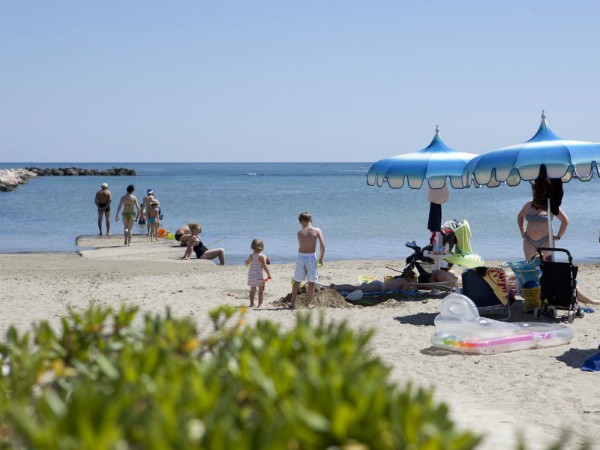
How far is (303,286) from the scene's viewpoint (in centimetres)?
1096

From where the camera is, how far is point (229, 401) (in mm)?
2480

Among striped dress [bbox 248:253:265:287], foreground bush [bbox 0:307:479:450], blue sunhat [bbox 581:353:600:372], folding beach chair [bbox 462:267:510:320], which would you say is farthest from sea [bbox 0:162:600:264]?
foreground bush [bbox 0:307:479:450]

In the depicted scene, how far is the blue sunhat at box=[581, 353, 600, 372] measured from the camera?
679cm

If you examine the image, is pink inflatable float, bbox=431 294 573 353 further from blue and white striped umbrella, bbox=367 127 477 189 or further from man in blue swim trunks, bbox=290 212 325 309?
blue and white striped umbrella, bbox=367 127 477 189

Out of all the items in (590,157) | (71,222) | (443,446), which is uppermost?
(590,157)

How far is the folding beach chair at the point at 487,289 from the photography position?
916 cm

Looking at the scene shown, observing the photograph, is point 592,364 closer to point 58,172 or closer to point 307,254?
point 307,254

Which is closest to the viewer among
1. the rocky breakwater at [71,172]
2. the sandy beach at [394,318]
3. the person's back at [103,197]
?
the sandy beach at [394,318]

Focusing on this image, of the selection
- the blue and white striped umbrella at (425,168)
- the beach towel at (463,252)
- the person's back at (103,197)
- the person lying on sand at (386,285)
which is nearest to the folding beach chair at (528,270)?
the beach towel at (463,252)

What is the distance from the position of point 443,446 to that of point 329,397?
14.9 inches

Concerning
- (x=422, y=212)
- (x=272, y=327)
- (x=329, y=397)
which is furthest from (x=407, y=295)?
(x=422, y=212)

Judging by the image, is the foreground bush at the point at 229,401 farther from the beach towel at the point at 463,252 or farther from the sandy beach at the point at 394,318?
the beach towel at the point at 463,252

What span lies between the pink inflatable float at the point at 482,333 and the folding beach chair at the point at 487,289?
0.88 metres

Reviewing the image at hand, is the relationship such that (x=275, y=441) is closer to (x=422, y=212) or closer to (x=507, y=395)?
(x=507, y=395)
